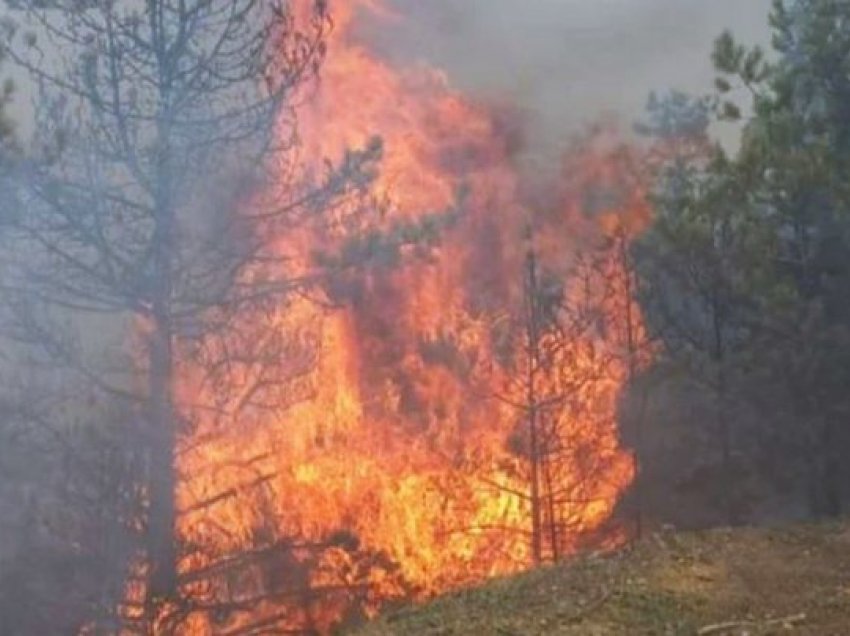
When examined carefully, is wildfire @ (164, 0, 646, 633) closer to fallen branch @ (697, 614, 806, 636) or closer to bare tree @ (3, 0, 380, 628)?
bare tree @ (3, 0, 380, 628)

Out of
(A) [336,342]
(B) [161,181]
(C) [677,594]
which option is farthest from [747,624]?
(A) [336,342]

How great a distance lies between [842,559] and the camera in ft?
23.3

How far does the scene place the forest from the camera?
9922 millimetres

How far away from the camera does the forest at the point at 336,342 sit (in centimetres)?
992

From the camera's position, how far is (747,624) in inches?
227

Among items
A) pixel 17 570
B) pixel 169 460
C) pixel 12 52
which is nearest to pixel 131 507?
pixel 169 460

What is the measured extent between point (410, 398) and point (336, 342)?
4.44 ft

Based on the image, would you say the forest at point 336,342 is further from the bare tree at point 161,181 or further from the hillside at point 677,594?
the hillside at point 677,594

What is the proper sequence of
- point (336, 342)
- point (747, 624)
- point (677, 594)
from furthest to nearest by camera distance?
point (336, 342) < point (677, 594) < point (747, 624)

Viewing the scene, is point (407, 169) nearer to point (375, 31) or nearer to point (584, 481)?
point (375, 31)

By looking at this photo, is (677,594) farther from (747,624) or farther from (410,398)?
(410,398)

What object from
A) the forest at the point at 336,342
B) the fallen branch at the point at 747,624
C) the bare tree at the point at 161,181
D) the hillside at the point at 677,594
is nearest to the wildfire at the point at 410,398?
the forest at the point at 336,342

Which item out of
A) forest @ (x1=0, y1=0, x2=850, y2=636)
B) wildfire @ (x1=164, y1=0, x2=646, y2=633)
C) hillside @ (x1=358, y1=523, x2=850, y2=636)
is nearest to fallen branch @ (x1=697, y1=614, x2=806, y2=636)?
hillside @ (x1=358, y1=523, x2=850, y2=636)

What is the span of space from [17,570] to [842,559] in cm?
763
